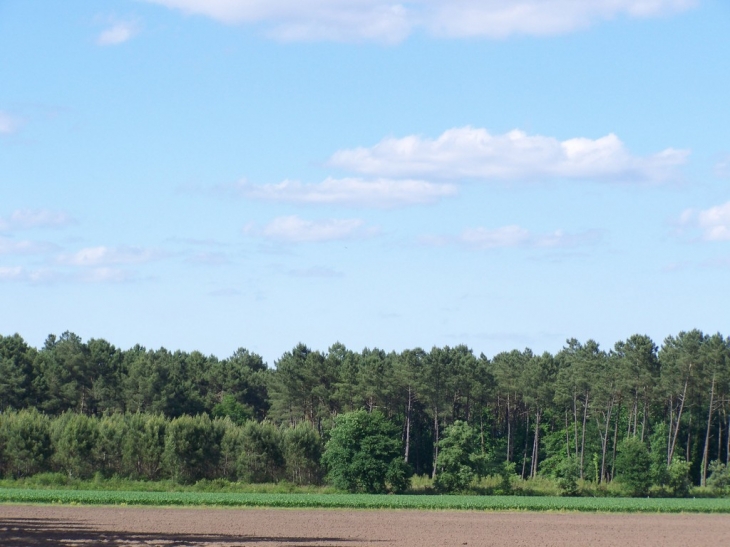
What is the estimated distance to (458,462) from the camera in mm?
85688

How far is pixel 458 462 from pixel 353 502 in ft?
65.2

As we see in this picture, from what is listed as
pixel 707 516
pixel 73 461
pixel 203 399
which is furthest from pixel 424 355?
pixel 707 516

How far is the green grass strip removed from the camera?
65062mm

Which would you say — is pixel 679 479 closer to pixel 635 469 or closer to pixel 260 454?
pixel 635 469

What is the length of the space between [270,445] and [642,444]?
3457cm

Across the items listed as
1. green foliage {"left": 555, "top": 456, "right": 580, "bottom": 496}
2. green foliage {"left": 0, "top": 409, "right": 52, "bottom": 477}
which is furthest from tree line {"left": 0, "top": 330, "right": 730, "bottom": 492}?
green foliage {"left": 0, "top": 409, "right": 52, "bottom": 477}

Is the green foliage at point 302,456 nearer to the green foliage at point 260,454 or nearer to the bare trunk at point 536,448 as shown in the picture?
the green foliage at point 260,454

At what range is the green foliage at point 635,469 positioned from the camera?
90.3 metres

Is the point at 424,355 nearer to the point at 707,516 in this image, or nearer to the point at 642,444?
the point at 642,444

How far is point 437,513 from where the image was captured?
62.0m

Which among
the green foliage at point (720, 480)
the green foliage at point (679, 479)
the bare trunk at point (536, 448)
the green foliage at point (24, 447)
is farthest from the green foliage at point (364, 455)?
the bare trunk at point (536, 448)

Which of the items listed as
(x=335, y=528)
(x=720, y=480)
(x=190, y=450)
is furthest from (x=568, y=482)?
(x=335, y=528)

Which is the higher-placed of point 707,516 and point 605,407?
point 605,407

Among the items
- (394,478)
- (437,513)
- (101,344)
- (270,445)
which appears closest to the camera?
(437,513)
